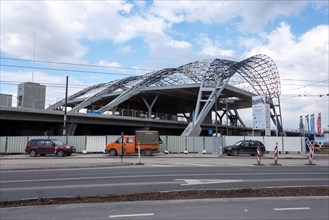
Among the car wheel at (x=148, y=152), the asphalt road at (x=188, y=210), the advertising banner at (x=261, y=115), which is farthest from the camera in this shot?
the advertising banner at (x=261, y=115)

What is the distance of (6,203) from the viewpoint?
841 cm

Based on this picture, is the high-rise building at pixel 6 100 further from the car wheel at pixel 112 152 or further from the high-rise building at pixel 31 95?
the car wheel at pixel 112 152

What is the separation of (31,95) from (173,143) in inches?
947

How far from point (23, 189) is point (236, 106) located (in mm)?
100211

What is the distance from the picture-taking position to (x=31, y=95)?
49.1 meters

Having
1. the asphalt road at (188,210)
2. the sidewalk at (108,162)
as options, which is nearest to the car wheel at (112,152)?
the sidewalk at (108,162)

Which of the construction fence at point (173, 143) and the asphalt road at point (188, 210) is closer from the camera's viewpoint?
the asphalt road at point (188, 210)

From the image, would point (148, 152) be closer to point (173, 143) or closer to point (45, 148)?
point (173, 143)

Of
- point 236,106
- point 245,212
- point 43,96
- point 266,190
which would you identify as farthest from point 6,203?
point 236,106

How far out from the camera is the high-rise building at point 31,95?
48.4 meters

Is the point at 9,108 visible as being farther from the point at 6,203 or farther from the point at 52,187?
the point at 6,203

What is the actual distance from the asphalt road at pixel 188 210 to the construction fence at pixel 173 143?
2748cm

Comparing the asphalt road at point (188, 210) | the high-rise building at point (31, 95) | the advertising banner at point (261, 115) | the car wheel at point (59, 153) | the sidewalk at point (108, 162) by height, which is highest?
the high-rise building at point (31, 95)

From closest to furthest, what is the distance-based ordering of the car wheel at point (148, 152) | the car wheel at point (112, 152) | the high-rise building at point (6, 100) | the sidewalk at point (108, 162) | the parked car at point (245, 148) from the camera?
1. the sidewalk at point (108, 162)
2. the car wheel at point (112, 152)
3. the car wheel at point (148, 152)
4. the parked car at point (245, 148)
5. the high-rise building at point (6, 100)
